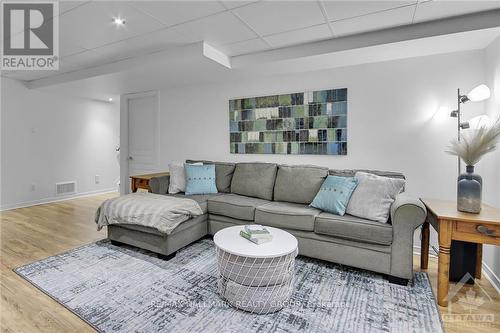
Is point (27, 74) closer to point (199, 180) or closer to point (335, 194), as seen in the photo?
point (199, 180)

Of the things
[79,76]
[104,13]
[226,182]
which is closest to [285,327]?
[226,182]

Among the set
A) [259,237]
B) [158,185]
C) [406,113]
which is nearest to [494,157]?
[406,113]

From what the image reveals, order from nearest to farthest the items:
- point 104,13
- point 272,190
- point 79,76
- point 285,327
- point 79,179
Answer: point 285,327 < point 104,13 < point 272,190 < point 79,76 < point 79,179

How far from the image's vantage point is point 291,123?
3555 mm

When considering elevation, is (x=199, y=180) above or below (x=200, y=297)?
above

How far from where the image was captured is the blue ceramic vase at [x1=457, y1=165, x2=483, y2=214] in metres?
2.00

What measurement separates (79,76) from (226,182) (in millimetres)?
2784

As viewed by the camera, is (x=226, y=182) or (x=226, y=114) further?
(x=226, y=114)

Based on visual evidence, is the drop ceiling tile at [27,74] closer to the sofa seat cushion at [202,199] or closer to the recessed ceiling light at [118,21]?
the recessed ceiling light at [118,21]

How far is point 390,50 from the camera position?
Result: 264 cm

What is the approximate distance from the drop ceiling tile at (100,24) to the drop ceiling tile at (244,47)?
2.70 ft

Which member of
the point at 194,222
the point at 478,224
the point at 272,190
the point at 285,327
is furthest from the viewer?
the point at 272,190

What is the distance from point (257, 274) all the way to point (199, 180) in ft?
6.31

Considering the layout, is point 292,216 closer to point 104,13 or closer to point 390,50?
point 390,50
